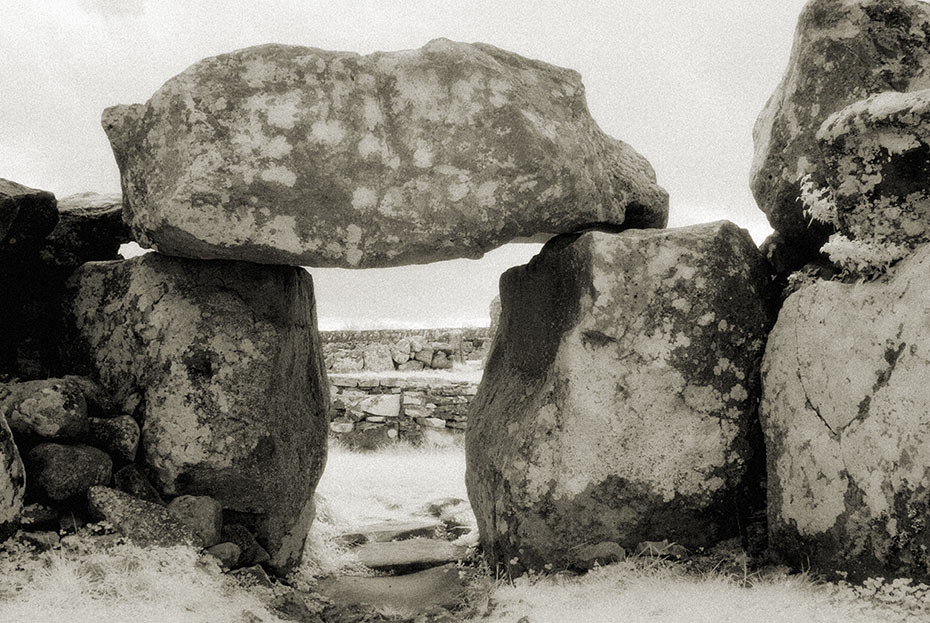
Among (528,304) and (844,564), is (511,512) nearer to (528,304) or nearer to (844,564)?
(528,304)

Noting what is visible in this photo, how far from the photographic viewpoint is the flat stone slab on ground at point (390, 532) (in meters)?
6.34

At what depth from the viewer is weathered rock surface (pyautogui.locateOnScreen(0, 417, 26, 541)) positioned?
3.46m

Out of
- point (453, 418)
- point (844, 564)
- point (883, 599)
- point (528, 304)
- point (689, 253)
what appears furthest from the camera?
point (453, 418)

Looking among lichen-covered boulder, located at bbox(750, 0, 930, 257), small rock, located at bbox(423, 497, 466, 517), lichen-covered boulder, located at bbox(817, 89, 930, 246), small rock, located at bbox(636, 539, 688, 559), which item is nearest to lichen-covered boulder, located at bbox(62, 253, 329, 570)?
small rock, located at bbox(636, 539, 688, 559)

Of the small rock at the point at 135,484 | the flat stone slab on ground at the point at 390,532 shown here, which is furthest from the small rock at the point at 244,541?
the flat stone slab on ground at the point at 390,532

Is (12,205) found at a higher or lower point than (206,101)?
lower

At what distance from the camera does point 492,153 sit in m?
4.06

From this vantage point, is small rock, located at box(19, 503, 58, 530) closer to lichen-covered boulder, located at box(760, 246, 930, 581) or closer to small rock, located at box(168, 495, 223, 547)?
small rock, located at box(168, 495, 223, 547)

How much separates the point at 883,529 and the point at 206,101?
3.56 metres

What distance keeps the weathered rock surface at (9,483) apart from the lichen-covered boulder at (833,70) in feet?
12.7

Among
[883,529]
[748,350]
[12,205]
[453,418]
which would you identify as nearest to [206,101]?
[12,205]

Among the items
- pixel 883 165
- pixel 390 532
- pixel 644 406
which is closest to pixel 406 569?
pixel 390 532

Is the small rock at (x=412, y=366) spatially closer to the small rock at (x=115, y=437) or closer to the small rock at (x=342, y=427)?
the small rock at (x=342, y=427)

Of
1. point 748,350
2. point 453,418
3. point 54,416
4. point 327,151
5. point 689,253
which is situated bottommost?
point 453,418
